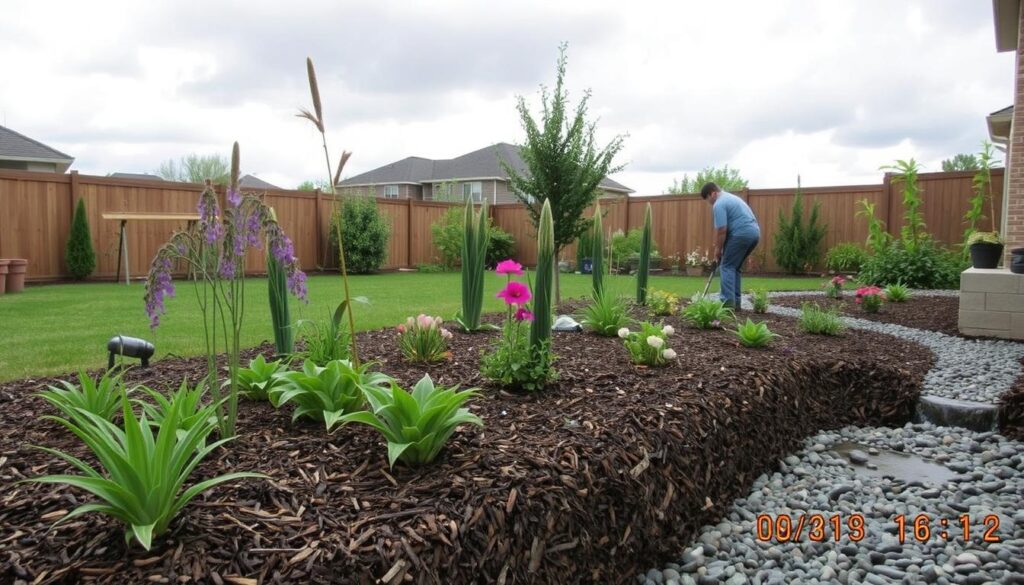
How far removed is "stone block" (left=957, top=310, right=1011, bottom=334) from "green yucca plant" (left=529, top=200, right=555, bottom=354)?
16.4ft

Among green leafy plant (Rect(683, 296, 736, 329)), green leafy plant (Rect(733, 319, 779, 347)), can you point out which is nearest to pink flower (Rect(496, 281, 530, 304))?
green leafy plant (Rect(733, 319, 779, 347))

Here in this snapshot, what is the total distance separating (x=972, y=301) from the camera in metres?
A: 5.69

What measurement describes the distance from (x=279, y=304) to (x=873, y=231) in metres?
12.3

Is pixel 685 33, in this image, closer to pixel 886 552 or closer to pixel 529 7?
pixel 529 7

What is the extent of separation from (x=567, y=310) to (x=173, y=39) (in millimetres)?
4805

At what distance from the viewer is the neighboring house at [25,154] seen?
19891 millimetres

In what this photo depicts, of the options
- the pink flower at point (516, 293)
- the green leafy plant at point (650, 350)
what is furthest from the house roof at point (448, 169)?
the pink flower at point (516, 293)

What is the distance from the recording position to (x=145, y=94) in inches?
327

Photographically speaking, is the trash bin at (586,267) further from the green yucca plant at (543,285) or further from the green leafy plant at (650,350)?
the green yucca plant at (543,285)

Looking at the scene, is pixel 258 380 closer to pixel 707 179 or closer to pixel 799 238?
pixel 799 238

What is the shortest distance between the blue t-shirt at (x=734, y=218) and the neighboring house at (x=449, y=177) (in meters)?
23.0

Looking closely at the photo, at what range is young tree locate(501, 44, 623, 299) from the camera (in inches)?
265

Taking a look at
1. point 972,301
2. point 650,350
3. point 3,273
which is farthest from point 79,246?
point 972,301

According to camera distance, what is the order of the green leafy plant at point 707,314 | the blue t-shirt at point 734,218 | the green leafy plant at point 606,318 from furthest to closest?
the blue t-shirt at point 734,218
the green leafy plant at point 707,314
the green leafy plant at point 606,318
